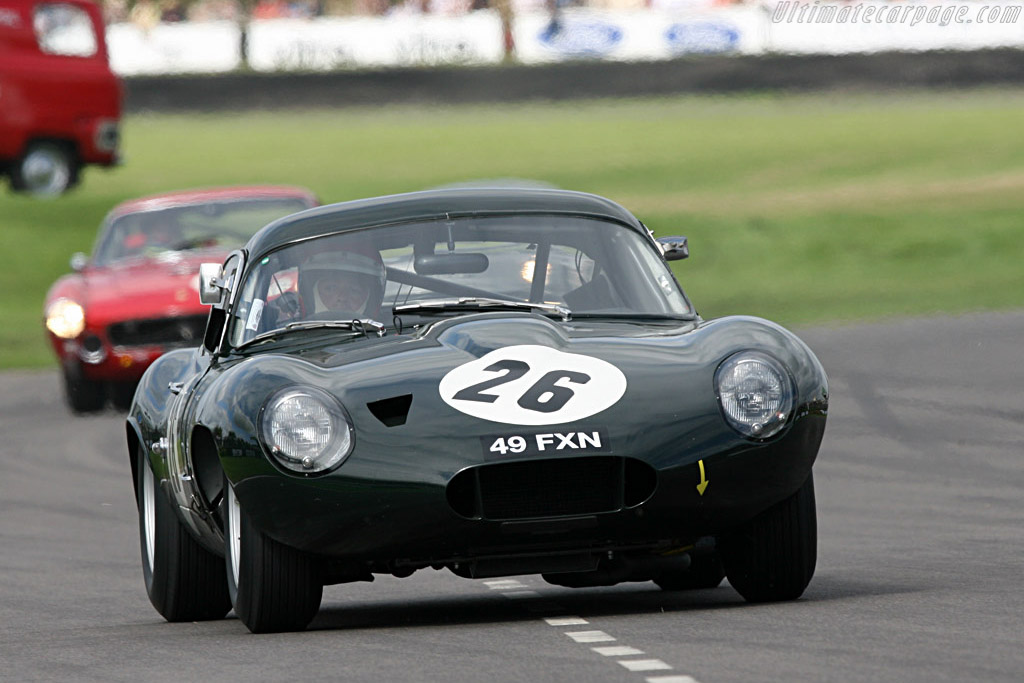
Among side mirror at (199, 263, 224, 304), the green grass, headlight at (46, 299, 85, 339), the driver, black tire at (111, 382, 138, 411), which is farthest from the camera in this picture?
the green grass

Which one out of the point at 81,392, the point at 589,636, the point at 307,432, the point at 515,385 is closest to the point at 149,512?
the point at 307,432

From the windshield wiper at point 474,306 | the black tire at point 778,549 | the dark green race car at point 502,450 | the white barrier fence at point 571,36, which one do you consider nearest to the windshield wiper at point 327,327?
the dark green race car at point 502,450

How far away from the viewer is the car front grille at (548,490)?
5801mm

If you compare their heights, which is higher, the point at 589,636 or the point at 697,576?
the point at 589,636

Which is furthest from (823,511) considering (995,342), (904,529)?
(995,342)

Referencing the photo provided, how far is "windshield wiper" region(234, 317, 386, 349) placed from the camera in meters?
6.55

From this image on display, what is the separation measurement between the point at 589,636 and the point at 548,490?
40cm

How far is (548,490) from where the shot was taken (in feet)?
19.1

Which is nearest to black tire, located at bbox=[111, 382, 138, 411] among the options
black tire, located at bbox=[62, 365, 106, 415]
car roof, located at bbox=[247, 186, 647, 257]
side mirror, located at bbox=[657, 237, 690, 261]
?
black tire, located at bbox=[62, 365, 106, 415]

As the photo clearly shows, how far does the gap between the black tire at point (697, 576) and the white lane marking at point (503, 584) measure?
591mm

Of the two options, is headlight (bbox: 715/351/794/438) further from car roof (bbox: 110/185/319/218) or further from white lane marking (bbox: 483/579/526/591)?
car roof (bbox: 110/185/319/218)

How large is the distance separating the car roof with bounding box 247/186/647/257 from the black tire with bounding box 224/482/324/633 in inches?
47.4

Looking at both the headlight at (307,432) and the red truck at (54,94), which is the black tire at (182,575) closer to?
the headlight at (307,432)

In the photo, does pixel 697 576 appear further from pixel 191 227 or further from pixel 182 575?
pixel 191 227
